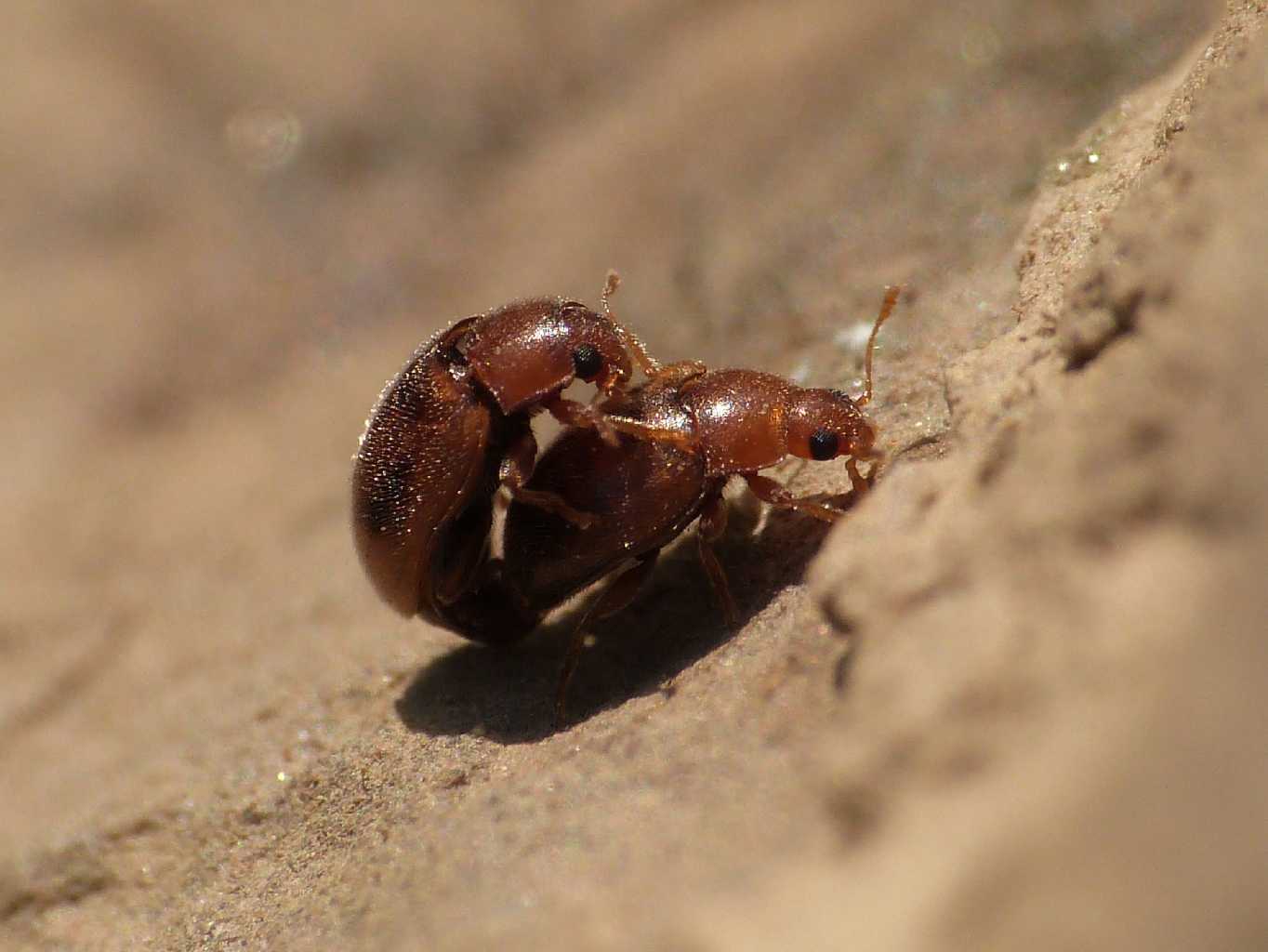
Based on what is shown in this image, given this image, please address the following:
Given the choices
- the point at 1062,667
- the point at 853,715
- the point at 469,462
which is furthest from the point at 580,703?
the point at 1062,667

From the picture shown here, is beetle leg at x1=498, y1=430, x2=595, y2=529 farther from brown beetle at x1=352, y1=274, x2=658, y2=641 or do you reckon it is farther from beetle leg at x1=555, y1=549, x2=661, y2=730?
beetle leg at x1=555, y1=549, x2=661, y2=730

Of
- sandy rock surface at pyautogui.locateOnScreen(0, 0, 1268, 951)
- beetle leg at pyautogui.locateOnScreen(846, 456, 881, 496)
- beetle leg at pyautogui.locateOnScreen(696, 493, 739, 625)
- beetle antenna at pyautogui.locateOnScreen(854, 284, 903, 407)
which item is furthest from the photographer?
beetle antenna at pyautogui.locateOnScreen(854, 284, 903, 407)

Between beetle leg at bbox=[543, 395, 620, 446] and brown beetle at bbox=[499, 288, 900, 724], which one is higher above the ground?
beetle leg at bbox=[543, 395, 620, 446]

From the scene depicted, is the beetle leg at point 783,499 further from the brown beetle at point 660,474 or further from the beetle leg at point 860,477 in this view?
the beetle leg at point 860,477

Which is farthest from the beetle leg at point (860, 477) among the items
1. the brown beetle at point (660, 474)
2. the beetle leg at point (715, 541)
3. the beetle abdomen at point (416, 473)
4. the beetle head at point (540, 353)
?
the beetle abdomen at point (416, 473)

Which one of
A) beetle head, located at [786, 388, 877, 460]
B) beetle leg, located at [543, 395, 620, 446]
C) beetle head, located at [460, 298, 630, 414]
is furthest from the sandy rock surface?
beetle head, located at [460, 298, 630, 414]

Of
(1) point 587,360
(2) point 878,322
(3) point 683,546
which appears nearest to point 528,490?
(1) point 587,360
